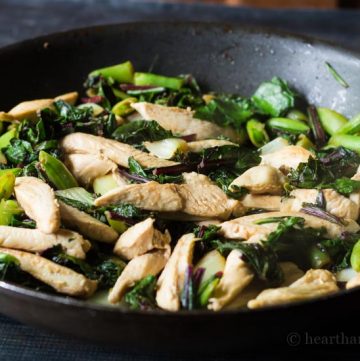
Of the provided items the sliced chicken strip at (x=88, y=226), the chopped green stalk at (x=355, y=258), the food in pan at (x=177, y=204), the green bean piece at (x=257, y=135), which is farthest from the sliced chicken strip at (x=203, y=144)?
the chopped green stalk at (x=355, y=258)

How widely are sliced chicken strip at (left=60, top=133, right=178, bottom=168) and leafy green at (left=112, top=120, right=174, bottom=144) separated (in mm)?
131

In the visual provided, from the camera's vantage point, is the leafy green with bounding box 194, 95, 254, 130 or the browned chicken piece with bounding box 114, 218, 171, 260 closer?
the browned chicken piece with bounding box 114, 218, 171, 260

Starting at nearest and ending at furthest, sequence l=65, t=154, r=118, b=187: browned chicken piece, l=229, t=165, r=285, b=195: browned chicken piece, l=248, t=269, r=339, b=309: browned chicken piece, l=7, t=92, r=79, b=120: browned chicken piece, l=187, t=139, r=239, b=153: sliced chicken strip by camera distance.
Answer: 1. l=248, t=269, r=339, b=309: browned chicken piece
2. l=229, t=165, r=285, b=195: browned chicken piece
3. l=65, t=154, r=118, b=187: browned chicken piece
4. l=187, t=139, r=239, b=153: sliced chicken strip
5. l=7, t=92, r=79, b=120: browned chicken piece

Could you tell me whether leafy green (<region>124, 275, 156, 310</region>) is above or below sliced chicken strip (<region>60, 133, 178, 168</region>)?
below

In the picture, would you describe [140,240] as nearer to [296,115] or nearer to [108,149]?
[108,149]

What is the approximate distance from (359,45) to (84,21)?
2.37 meters

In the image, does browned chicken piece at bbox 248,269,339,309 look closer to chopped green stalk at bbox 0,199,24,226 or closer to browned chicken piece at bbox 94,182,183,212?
browned chicken piece at bbox 94,182,183,212

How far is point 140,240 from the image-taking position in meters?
2.84

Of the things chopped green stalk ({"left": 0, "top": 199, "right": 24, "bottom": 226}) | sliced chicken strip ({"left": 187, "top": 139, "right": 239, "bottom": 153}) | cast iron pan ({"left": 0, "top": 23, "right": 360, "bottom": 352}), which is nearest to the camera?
chopped green stalk ({"left": 0, "top": 199, "right": 24, "bottom": 226})

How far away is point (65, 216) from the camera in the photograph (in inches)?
116

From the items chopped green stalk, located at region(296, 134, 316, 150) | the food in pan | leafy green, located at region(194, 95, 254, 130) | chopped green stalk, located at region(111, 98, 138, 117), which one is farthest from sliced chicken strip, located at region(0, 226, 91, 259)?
chopped green stalk, located at region(296, 134, 316, 150)

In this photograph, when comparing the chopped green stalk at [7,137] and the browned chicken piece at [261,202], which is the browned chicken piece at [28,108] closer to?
the chopped green stalk at [7,137]

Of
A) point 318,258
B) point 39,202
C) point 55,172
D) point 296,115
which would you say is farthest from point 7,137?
point 318,258

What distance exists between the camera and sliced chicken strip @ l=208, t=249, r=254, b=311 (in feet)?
8.47
